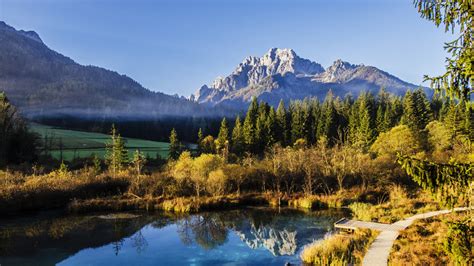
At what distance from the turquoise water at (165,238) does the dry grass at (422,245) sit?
4581 millimetres

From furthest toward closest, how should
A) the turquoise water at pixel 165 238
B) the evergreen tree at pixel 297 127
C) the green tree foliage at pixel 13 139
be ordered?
the evergreen tree at pixel 297 127 → the green tree foliage at pixel 13 139 → the turquoise water at pixel 165 238

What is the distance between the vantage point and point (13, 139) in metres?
47.8

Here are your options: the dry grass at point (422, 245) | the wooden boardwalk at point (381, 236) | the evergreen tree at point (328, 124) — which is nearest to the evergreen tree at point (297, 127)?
the evergreen tree at point (328, 124)

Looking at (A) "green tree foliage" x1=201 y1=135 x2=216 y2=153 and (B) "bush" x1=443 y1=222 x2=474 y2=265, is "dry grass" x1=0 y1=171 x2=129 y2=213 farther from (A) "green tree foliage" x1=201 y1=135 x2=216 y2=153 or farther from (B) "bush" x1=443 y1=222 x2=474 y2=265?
(A) "green tree foliage" x1=201 y1=135 x2=216 y2=153

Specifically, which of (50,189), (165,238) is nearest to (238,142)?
(50,189)

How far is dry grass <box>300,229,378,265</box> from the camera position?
49.8 feet

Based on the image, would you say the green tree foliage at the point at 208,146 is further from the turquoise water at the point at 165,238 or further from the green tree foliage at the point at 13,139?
the turquoise water at the point at 165,238

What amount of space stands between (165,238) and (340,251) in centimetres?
1023

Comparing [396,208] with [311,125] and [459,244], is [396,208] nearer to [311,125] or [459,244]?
[459,244]

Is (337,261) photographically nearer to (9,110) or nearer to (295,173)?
(295,173)

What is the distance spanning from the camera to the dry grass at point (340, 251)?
49.8 ft

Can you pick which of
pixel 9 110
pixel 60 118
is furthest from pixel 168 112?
pixel 9 110

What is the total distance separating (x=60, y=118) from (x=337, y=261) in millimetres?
131461

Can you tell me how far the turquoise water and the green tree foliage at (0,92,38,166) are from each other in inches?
909
